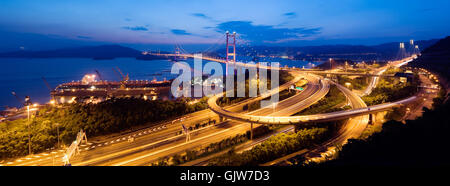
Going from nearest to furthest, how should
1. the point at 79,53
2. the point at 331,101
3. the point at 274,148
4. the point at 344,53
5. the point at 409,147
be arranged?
the point at 409,147, the point at 274,148, the point at 331,101, the point at 344,53, the point at 79,53

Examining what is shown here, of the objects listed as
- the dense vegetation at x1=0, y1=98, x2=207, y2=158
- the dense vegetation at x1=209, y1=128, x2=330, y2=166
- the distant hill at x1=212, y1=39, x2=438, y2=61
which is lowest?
the dense vegetation at x1=209, y1=128, x2=330, y2=166

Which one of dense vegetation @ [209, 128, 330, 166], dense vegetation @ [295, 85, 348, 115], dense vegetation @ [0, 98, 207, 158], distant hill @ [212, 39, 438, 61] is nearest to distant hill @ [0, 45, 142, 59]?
distant hill @ [212, 39, 438, 61]

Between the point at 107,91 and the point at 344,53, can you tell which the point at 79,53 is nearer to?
the point at 107,91

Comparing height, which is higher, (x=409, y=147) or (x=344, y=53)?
(x=344, y=53)

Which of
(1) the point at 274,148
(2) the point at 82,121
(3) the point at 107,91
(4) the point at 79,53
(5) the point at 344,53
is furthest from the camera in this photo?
(4) the point at 79,53

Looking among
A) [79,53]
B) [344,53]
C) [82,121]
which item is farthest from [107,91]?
[344,53]

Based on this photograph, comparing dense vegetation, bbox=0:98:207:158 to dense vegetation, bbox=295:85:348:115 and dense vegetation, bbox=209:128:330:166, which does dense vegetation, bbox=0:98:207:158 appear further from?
dense vegetation, bbox=295:85:348:115
